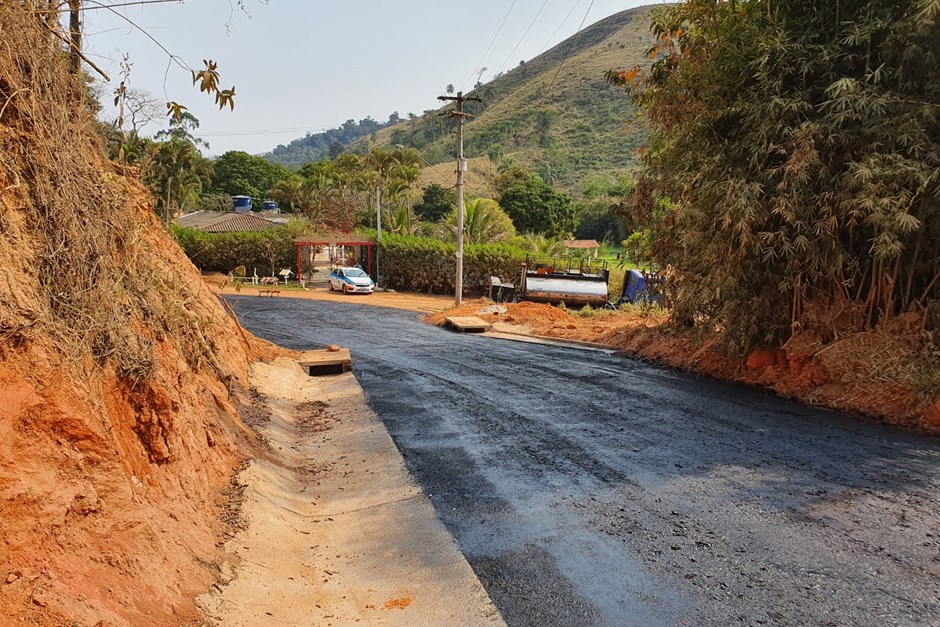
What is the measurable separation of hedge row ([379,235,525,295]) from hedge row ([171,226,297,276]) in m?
6.54

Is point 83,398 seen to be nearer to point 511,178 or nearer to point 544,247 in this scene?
point 544,247

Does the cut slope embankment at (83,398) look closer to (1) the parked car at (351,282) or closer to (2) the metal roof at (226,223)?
(1) the parked car at (351,282)

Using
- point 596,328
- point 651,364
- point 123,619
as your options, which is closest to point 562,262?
point 596,328

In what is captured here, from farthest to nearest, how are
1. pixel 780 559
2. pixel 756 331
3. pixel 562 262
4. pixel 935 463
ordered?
pixel 562 262
pixel 756 331
pixel 935 463
pixel 780 559

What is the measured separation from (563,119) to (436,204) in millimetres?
47787

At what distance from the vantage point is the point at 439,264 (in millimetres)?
38969

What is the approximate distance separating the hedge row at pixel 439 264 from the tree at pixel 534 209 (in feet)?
77.1

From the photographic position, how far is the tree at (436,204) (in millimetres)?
68312

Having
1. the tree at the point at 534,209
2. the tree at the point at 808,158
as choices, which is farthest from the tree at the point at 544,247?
the tree at the point at 808,158

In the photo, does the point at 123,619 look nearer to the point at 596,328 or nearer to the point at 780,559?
the point at 780,559

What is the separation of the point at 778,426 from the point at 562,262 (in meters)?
26.0

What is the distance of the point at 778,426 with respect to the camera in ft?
30.7

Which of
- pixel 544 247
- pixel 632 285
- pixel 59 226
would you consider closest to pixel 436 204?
pixel 544 247

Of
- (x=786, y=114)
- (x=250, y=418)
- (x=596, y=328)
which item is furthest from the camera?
(x=596, y=328)
